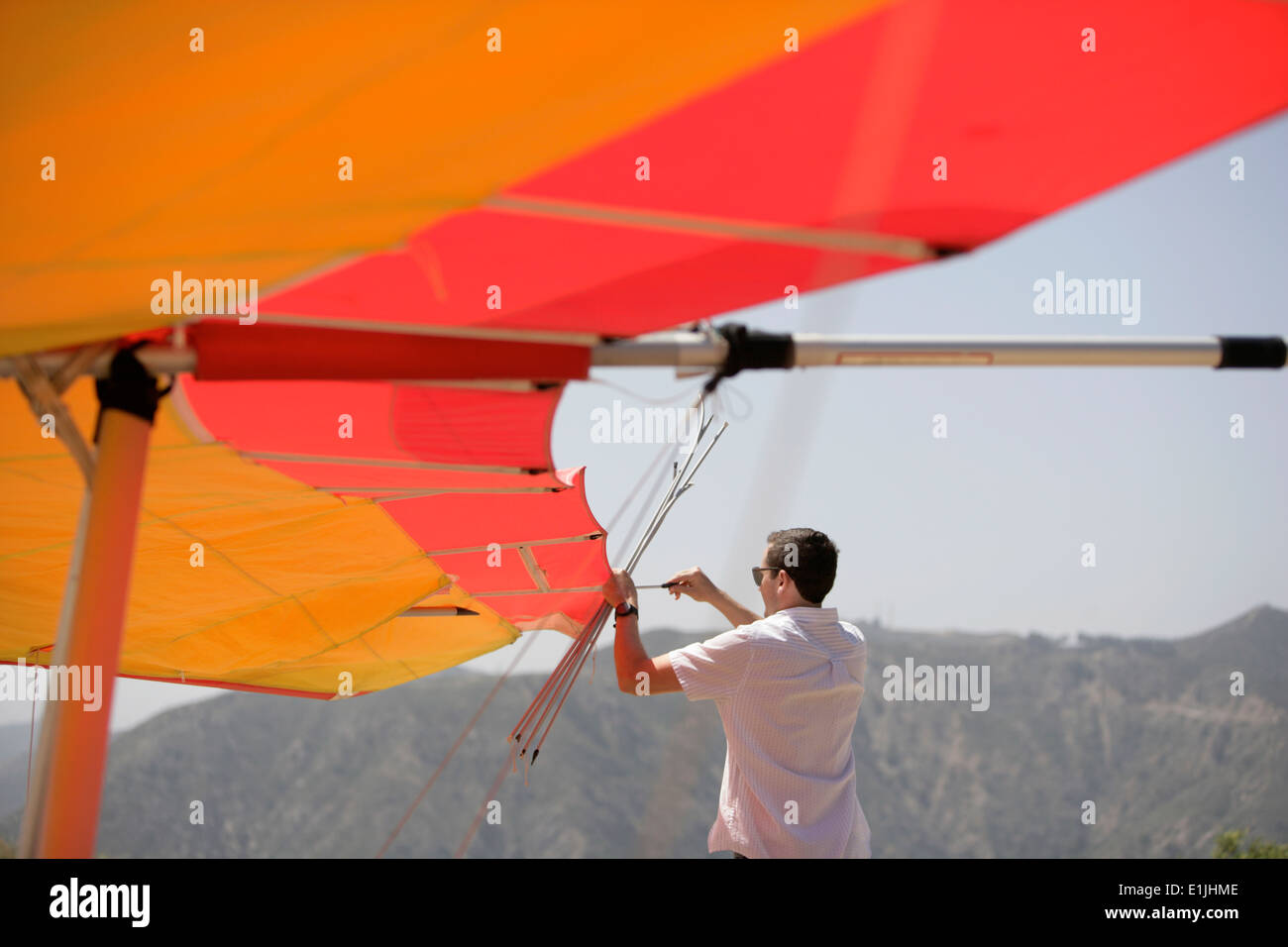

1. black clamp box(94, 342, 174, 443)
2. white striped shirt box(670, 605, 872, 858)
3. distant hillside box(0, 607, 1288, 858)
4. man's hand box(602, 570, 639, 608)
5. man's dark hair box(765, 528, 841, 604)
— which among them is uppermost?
black clamp box(94, 342, 174, 443)

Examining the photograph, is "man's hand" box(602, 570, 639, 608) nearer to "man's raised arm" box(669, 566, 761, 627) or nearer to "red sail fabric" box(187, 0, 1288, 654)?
"man's raised arm" box(669, 566, 761, 627)

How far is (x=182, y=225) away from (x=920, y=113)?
126 cm

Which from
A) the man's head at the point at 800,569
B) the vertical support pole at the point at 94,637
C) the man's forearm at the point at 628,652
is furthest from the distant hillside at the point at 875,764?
the vertical support pole at the point at 94,637

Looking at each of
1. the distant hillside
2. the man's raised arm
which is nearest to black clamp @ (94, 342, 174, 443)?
the man's raised arm

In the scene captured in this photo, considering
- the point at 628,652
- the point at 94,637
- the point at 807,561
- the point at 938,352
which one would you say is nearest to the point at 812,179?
the point at 938,352

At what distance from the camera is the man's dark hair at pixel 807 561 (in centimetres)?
259

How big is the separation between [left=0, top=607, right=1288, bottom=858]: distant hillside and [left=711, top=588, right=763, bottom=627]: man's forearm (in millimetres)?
40274

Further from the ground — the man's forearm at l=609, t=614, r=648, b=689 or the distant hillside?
the man's forearm at l=609, t=614, r=648, b=689

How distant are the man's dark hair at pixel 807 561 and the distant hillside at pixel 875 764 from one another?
40.9 m

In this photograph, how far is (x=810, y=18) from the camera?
141 cm

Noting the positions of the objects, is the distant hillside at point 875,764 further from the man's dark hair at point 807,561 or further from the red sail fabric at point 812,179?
the red sail fabric at point 812,179

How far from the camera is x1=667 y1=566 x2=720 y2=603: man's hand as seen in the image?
127 inches
